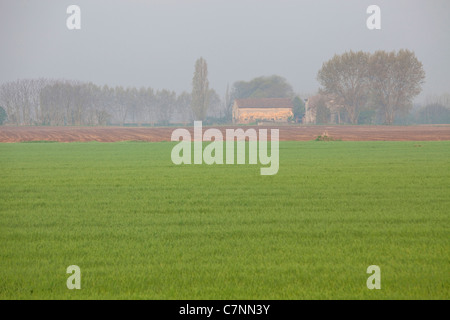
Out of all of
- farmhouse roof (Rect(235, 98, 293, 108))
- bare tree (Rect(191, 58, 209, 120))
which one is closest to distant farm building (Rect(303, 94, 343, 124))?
farmhouse roof (Rect(235, 98, 293, 108))

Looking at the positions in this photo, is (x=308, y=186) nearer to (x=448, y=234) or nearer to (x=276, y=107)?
(x=448, y=234)

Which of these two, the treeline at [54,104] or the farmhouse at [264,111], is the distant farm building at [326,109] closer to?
the farmhouse at [264,111]

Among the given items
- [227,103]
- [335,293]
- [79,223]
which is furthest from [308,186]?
[227,103]

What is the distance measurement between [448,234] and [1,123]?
85.1 meters

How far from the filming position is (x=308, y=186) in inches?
511

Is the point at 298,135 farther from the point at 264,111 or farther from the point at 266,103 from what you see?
the point at 266,103

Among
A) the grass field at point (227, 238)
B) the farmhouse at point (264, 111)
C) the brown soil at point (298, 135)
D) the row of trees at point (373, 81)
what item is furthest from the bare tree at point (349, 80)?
the grass field at point (227, 238)

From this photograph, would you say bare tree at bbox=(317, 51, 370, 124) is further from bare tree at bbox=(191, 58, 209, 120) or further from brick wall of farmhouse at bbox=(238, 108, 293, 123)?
bare tree at bbox=(191, 58, 209, 120)

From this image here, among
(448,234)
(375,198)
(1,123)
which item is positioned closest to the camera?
(448,234)

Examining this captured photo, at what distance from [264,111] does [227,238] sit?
94.0 m

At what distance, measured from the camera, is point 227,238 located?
734cm

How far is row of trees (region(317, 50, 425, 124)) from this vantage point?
75000 mm

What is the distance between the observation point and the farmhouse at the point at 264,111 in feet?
325

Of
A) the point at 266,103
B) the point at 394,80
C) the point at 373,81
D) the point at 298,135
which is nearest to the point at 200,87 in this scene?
the point at 266,103
